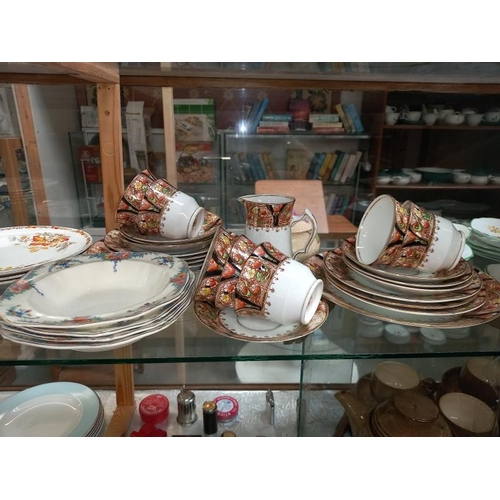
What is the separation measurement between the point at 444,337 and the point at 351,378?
42 centimetres

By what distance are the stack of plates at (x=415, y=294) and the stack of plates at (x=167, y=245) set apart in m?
0.21

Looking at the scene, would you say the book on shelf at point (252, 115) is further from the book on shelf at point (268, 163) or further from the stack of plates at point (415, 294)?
the stack of plates at point (415, 294)

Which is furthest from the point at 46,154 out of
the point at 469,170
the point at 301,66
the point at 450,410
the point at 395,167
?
the point at 469,170

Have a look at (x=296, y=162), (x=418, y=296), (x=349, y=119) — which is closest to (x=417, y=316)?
(x=418, y=296)

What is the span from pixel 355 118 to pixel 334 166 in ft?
0.74

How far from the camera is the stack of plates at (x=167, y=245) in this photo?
621 millimetres

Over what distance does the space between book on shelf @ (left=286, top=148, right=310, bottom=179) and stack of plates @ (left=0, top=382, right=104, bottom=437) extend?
119cm

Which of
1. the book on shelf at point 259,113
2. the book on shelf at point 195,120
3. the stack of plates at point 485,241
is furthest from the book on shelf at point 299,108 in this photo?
the stack of plates at point 485,241

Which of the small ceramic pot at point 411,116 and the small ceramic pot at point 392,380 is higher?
the small ceramic pot at point 411,116

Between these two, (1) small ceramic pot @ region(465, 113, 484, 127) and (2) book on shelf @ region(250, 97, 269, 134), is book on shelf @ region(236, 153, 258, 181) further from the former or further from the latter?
(1) small ceramic pot @ region(465, 113, 484, 127)

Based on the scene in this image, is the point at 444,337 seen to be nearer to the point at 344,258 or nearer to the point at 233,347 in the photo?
the point at 344,258

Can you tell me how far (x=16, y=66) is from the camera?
1.96 ft

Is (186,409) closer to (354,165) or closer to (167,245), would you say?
(167,245)

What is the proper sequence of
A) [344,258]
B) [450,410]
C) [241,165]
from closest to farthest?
[344,258], [450,410], [241,165]
